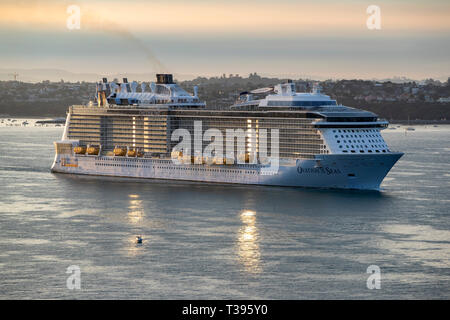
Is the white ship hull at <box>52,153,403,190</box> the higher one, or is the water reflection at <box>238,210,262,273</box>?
the white ship hull at <box>52,153,403,190</box>

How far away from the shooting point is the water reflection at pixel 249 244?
37.3 m

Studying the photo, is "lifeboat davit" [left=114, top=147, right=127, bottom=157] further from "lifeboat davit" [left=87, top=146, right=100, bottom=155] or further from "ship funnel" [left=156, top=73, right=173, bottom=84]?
"ship funnel" [left=156, top=73, right=173, bottom=84]

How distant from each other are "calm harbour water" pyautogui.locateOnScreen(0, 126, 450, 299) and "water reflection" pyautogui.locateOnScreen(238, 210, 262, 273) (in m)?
0.09

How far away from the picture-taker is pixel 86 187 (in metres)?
62.1

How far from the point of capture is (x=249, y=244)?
41312mm

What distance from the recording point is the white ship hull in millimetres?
56594

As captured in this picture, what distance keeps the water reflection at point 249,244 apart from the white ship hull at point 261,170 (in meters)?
9.32

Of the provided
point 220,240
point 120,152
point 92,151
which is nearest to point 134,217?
point 220,240

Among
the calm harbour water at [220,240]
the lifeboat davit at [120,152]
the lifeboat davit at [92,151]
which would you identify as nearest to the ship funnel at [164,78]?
the lifeboat davit at [120,152]

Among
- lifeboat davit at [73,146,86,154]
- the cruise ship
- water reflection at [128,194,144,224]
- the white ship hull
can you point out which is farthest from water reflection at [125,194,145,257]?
lifeboat davit at [73,146,86,154]
